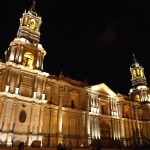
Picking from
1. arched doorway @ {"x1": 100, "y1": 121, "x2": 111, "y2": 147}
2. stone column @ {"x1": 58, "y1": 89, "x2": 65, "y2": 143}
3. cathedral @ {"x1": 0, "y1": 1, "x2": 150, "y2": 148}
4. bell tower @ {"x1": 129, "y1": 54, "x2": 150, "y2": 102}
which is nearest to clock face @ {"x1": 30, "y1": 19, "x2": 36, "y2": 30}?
cathedral @ {"x1": 0, "y1": 1, "x2": 150, "y2": 148}

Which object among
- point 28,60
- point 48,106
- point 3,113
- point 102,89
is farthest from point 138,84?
point 3,113

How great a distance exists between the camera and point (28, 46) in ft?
101

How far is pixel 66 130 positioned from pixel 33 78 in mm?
10688

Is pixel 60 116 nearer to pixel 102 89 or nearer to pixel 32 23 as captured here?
pixel 102 89

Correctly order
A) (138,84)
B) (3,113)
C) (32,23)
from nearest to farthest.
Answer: (3,113) → (32,23) → (138,84)

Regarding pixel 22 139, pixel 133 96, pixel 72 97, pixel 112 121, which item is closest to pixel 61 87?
pixel 72 97

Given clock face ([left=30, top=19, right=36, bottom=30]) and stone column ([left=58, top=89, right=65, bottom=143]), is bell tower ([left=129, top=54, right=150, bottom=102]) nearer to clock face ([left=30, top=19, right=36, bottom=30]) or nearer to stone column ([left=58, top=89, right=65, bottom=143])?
stone column ([left=58, top=89, right=65, bottom=143])

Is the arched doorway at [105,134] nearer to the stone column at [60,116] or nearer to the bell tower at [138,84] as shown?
the stone column at [60,116]

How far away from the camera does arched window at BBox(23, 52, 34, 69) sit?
98.7ft

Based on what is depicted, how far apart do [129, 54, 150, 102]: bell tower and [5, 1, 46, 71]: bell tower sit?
30.9 m

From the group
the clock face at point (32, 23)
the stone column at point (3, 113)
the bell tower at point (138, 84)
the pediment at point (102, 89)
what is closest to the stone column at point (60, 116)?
the pediment at point (102, 89)

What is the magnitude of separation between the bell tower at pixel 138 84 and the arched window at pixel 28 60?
104 feet

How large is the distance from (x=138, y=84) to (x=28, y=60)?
33.9 meters

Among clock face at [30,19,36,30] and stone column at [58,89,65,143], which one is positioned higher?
clock face at [30,19,36,30]
